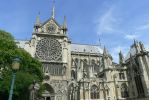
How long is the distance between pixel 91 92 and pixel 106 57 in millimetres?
10528

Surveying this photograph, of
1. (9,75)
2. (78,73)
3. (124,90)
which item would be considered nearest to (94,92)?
(78,73)

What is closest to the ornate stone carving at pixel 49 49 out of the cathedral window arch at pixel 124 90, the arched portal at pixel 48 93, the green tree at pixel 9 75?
the arched portal at pixel 48 93

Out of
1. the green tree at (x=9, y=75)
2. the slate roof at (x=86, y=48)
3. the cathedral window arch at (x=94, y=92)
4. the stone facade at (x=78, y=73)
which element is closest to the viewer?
the green tree at (x=9, y=75)

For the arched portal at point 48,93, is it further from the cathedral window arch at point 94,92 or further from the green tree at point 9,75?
the green tree at point 9,75

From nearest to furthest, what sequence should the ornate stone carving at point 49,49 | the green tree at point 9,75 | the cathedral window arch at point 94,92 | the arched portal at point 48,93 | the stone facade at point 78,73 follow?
1. the green tree at point 9,75
2. the cathedral window arch at point 94,92
3. the stone facade at point 78,73
4. the arched portal at point 48,93
5. the ornate stone carving at point 49,49

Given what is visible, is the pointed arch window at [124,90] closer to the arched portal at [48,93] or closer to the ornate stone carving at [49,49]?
the arched portal at [48,93]

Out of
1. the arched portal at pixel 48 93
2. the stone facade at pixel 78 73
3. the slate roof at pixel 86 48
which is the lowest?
the arched portal at pixel 48 93

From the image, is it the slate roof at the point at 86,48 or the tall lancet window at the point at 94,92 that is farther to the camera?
the slate roof at the point at 86,48

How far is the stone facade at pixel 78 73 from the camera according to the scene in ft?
A: 134

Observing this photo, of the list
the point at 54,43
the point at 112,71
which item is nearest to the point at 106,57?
the point at 112,71

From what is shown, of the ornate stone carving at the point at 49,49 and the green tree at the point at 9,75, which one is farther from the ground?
the ornate stone carving at the point at 49,49

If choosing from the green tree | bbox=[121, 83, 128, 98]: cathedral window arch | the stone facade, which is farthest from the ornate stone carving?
the green tree

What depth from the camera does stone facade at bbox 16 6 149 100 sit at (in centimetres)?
4078

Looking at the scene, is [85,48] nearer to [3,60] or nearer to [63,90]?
[63,90]
